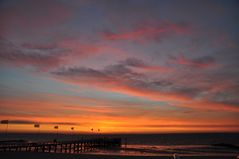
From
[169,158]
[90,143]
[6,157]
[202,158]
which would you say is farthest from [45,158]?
[90,143]

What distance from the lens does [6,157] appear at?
16.6m

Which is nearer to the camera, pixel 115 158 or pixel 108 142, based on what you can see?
pixel 115 158

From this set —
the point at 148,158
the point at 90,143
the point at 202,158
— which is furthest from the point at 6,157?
the point at 90,143

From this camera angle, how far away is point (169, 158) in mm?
18250

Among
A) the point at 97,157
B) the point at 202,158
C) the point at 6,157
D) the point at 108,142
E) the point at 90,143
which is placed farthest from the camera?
the point at 108,142

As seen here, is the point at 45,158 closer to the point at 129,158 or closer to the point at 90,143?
the point at 129,158

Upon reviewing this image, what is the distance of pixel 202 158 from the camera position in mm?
20188

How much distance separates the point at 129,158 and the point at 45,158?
5.28m

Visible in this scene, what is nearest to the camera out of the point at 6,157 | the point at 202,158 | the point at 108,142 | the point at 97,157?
the point at 6,157

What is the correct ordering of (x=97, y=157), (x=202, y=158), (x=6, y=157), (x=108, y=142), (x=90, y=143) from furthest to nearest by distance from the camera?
(x=108, y=142), (x=90, y=143), (x=202, y=158), (x=97, y=157), (x=6, y=157)

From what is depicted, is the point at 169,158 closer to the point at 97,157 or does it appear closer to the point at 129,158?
the point at 129,158

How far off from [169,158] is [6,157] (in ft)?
31.1

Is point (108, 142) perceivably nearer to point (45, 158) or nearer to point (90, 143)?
point (90, 143)

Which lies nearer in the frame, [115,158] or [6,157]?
[6,157]
